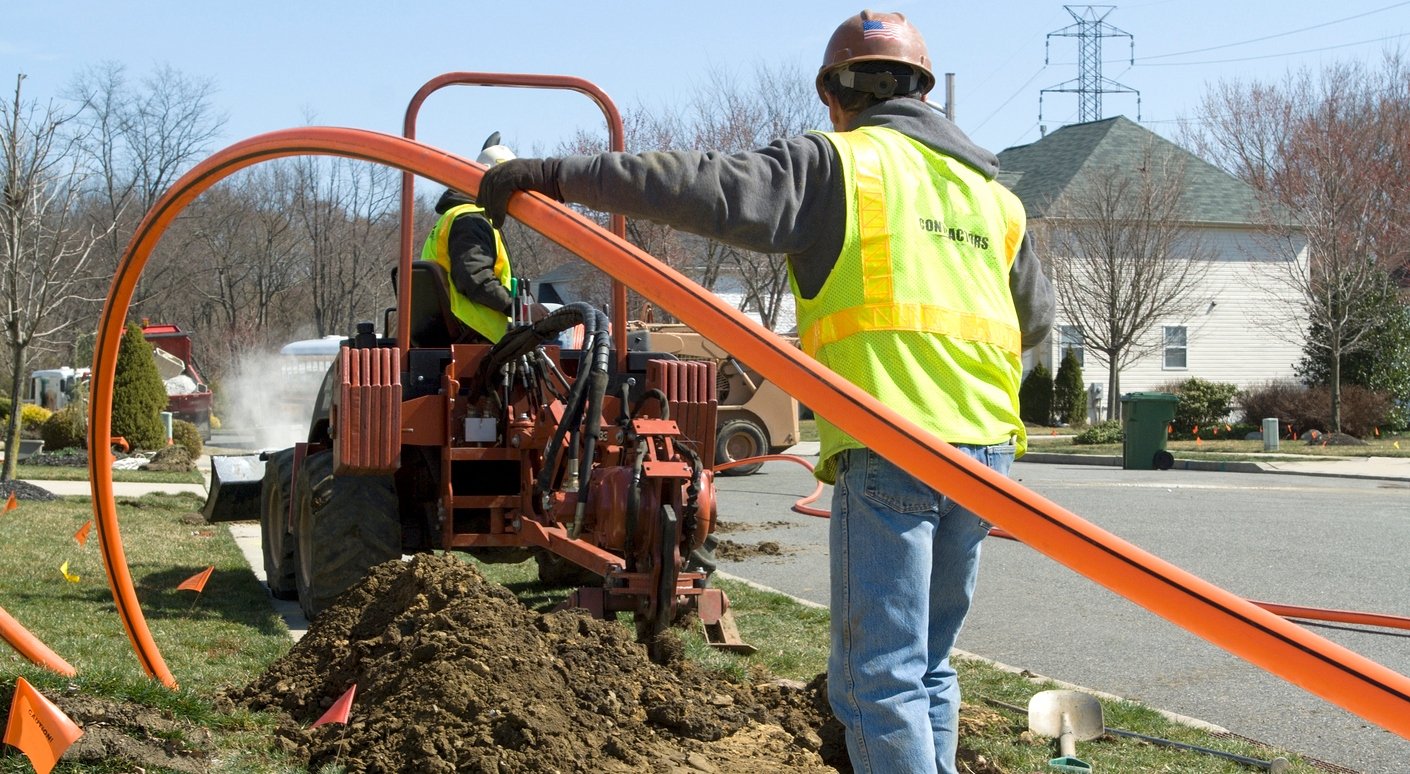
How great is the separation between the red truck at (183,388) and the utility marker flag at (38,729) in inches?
1117

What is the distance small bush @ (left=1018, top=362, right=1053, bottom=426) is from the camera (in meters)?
35.8

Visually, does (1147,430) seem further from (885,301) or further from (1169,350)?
(885,301)

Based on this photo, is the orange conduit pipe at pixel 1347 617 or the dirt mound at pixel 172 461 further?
the dirt mound at pixel 172 461

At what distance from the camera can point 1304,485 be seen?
18062 mm

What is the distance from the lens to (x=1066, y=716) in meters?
5.21

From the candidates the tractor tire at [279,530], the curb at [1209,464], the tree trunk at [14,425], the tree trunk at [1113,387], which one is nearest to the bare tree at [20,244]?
the tree trunk at [14,425]

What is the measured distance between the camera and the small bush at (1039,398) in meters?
35.8

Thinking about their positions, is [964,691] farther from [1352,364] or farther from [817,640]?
[1352,364]

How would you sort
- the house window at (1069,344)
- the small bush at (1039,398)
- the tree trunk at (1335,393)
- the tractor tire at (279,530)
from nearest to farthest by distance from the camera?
the tractor tire at (279,530)
the tree trunk at (1335,393)
the small bush at (1039,398)
the house window at (1069,344)

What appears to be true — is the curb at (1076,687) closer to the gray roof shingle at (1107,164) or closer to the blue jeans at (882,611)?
the blue jeans at (882,611)

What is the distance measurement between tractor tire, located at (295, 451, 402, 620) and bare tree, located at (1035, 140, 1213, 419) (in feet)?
92.1

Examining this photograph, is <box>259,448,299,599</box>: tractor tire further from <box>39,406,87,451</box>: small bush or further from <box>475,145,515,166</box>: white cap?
<box>39,406,87,451</box>: small bush

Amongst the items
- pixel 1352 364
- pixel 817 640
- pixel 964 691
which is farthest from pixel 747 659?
pixel 1352 364

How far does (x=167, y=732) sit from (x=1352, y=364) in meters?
31.4
